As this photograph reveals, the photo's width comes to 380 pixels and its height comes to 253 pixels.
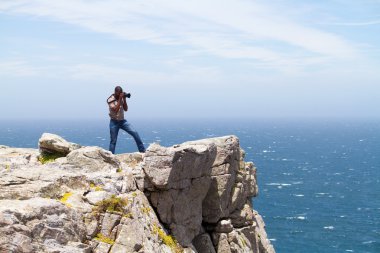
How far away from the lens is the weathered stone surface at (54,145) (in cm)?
2594

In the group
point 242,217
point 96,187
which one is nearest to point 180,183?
point 96,187

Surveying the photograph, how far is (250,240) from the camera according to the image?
31.9 metres

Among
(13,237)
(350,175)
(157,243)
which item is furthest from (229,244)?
(350,175)

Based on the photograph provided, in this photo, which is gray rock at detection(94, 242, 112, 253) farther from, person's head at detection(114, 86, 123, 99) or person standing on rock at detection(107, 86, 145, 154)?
person's head at detection(114, 86, 123, 99)

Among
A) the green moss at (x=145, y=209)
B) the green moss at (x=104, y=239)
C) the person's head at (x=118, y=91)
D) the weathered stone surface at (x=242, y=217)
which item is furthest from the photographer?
the weathered stone surface at (x=242, y=217)

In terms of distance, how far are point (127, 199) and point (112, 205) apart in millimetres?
1071

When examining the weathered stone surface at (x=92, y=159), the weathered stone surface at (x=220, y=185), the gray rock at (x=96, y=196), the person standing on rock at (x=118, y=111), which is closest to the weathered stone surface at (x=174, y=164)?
the weathered stone surface at (x=92, y=159)

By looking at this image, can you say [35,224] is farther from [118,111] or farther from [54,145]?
[118,111]

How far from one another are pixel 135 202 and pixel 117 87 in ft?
29.4

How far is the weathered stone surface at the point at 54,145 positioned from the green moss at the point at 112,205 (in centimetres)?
714

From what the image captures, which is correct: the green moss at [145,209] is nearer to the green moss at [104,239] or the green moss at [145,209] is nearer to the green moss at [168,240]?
the green moss at [168,240]

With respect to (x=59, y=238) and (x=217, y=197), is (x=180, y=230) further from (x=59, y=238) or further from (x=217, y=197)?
(x=59, y=238)

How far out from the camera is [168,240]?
2305 centimetres

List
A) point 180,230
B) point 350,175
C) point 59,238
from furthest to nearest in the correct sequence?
point 350,175 < point 180,230 < point 59,238
